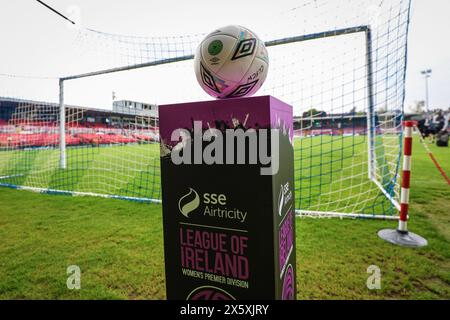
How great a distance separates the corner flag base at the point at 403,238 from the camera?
2.36 metres

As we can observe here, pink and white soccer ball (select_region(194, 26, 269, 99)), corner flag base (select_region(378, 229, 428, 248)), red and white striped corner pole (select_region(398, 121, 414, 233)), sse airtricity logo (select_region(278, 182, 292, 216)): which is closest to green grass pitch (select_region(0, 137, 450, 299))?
corner flag base (select_region(378, 229, 428, 248))

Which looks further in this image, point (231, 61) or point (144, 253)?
point (144, 253)

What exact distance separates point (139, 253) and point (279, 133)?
1.95 metres

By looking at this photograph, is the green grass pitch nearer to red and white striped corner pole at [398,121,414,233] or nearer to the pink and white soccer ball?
red and white striped corner pole at [398,121,414,233]

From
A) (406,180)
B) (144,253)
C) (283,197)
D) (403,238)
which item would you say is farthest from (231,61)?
(403,238)

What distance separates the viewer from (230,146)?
114cm

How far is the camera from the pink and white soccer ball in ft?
4.09

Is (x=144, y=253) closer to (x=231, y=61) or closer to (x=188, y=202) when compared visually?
(x=188, y=202)

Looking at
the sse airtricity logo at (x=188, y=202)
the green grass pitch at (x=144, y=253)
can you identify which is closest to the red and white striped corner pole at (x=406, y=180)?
the green grass pitch at (x=144, y=253)

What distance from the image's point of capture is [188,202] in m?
1.27

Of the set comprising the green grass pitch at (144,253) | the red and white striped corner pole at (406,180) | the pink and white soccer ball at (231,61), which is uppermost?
the pink and white soccer ball at (231,61)

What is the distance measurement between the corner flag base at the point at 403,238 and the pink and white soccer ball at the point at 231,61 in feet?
7.74

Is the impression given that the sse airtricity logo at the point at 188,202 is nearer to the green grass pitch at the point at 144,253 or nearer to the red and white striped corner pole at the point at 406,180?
the green grass pitch at the point at 144,253

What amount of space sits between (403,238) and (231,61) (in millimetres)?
2664
